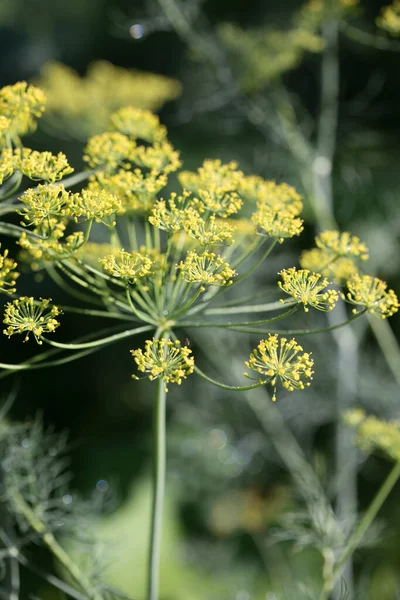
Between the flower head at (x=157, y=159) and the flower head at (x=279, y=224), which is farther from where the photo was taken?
the flower head at (x=157, y=159)

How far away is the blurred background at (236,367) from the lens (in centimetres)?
267

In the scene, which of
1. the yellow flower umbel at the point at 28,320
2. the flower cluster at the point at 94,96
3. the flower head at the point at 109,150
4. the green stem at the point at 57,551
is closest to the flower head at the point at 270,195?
the flower head at the point at 109,150

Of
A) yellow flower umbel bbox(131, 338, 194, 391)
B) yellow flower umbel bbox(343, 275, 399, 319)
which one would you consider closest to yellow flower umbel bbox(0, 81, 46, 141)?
yellow flower umbel bbox(131, 338, 194, 391)

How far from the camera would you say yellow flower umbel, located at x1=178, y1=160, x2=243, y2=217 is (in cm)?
119

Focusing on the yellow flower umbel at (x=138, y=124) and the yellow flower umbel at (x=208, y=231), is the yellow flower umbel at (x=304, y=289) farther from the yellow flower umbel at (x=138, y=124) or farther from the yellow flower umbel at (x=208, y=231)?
the yellow flower umbel at (x=138, y=124)

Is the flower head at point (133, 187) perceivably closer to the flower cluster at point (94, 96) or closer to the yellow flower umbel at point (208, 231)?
the yellow flower umbel at point (208, 231)

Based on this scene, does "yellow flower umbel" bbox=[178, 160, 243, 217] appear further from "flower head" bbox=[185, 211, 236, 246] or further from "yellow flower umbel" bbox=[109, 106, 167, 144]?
"yellow flower umbel" bbox=[109, 106, 167, 144]

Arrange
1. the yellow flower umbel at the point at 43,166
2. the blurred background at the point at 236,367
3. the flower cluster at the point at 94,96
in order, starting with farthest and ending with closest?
the blurred background at the point at 236,367, the flower cluster at the point at 94,96, the yellow flower umbel at the point at 43,166

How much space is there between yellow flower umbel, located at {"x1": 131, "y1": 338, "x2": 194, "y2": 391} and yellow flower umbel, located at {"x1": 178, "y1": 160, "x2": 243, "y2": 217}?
292 millimetres

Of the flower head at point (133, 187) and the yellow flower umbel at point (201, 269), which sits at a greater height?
the flower head at point (133, 187)

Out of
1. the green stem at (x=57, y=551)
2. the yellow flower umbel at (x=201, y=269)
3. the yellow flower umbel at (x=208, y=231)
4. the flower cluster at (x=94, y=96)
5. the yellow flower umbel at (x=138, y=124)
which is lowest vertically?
the green stem at (x=57, y=551)

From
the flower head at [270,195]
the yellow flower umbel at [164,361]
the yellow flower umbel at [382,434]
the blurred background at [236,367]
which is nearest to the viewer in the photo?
the yellow flower umbel at [164,361]

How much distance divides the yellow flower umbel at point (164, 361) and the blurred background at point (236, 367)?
1.04 metres

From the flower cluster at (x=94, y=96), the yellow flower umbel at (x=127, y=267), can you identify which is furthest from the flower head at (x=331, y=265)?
the flower cluster at (x=94, y=96)
